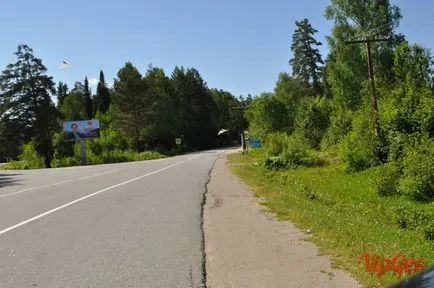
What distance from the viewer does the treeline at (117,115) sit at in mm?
64062

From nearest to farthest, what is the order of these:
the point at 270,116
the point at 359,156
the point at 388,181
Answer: the point at 388,181
the point at 359,156
the point at 270,116

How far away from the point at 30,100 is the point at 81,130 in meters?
8.91

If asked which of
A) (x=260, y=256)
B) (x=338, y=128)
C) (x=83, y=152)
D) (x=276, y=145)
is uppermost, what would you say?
(x=338, y=128)

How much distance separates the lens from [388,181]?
74.8 ft

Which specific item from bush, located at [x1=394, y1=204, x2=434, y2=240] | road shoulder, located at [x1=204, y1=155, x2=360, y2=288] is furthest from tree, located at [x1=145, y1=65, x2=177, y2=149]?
road shoulder, located at [x1=204, y1=155, x2=360, y2=288]

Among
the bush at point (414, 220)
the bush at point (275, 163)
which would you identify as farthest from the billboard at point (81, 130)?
the bush at point (414, 220)

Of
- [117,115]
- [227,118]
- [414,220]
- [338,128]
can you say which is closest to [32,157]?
[117,115]

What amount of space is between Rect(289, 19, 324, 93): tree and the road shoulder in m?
72.6

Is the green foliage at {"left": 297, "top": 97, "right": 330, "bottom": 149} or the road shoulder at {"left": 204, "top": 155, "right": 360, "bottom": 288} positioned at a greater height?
the green foliage at {"left": 297, "top": 97, "right": 330, "bottom": 149}

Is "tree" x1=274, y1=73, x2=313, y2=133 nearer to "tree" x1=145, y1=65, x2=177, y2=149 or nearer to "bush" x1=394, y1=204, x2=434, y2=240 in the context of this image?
"tree" x1=145, y1=65, x2=177, y2=149

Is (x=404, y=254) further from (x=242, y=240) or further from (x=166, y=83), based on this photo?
(x=166, y=83)

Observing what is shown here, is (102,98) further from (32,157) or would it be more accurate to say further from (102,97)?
(32,157)

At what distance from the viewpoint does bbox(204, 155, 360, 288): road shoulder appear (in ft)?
19.9

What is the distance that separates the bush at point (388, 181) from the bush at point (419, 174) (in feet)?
1.43
